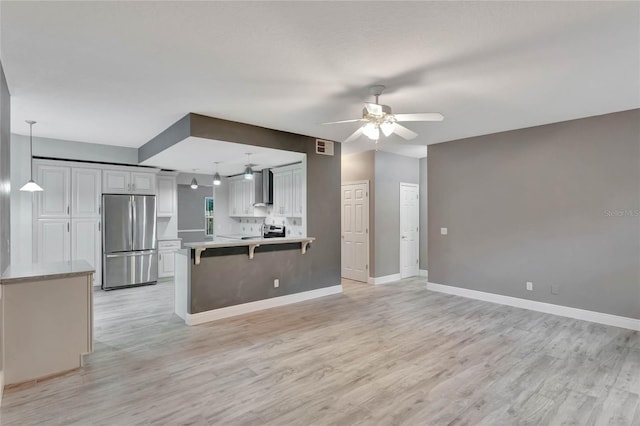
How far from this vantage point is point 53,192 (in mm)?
5695

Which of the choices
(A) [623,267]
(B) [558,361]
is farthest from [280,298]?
(A) [623,267]

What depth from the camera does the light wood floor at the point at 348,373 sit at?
7.73ft

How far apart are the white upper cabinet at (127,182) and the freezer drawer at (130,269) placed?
3.96 feet

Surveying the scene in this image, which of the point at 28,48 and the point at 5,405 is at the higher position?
the point at 28,48

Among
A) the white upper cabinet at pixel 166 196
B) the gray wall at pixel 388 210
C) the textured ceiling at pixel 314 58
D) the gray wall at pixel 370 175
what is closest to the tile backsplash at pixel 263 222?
the gray wall at pixel 370 175

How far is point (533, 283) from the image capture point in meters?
4.85

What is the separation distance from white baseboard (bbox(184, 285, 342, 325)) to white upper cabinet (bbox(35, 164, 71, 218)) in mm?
3448

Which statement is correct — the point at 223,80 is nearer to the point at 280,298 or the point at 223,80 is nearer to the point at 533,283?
the point at 280,298

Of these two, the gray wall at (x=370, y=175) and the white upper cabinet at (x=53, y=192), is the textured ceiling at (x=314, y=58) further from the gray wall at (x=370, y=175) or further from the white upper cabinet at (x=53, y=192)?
the gray wall at (x=370, y=175)

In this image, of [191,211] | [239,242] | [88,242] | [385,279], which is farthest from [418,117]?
[191,211]

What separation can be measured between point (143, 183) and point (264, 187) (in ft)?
7.98

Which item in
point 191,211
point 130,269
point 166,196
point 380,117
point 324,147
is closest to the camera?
point 380,117

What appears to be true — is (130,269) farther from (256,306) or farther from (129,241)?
(256,306)

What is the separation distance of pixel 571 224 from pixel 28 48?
6.15 meters
